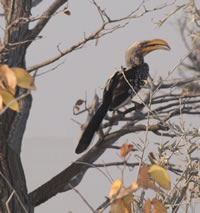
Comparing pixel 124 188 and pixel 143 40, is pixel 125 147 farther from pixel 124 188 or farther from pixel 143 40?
pixel 143 40

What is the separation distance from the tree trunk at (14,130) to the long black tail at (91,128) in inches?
31.7

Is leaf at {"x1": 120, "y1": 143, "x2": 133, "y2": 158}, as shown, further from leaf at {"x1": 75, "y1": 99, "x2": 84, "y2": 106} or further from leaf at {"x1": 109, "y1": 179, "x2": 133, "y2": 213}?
leaf at {"x1": 75, "y1": 99, "x2": 84, "y2": 106}

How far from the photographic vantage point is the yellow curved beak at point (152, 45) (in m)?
7.13

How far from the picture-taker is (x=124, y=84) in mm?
6824

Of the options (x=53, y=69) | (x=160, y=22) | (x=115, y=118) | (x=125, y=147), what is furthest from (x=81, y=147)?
(x=125, y=147)

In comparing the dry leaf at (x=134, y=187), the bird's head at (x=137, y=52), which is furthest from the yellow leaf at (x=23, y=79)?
the bird's head at (x=137, y=52)

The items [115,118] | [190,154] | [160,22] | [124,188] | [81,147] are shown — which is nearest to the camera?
[124,188]

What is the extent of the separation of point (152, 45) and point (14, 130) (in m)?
3.13

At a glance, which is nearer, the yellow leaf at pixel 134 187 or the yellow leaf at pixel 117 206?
the yellow leaf at pixel 134 187

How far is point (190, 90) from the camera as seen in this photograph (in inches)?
282

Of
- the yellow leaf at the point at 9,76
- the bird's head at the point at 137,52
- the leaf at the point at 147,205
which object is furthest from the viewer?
the bird's head at the point at 137,52

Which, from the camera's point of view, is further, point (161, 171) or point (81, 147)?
point (81, 147)

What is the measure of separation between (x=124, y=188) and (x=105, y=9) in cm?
322

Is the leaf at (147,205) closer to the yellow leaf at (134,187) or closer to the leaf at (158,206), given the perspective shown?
the leaf at (158,206)
